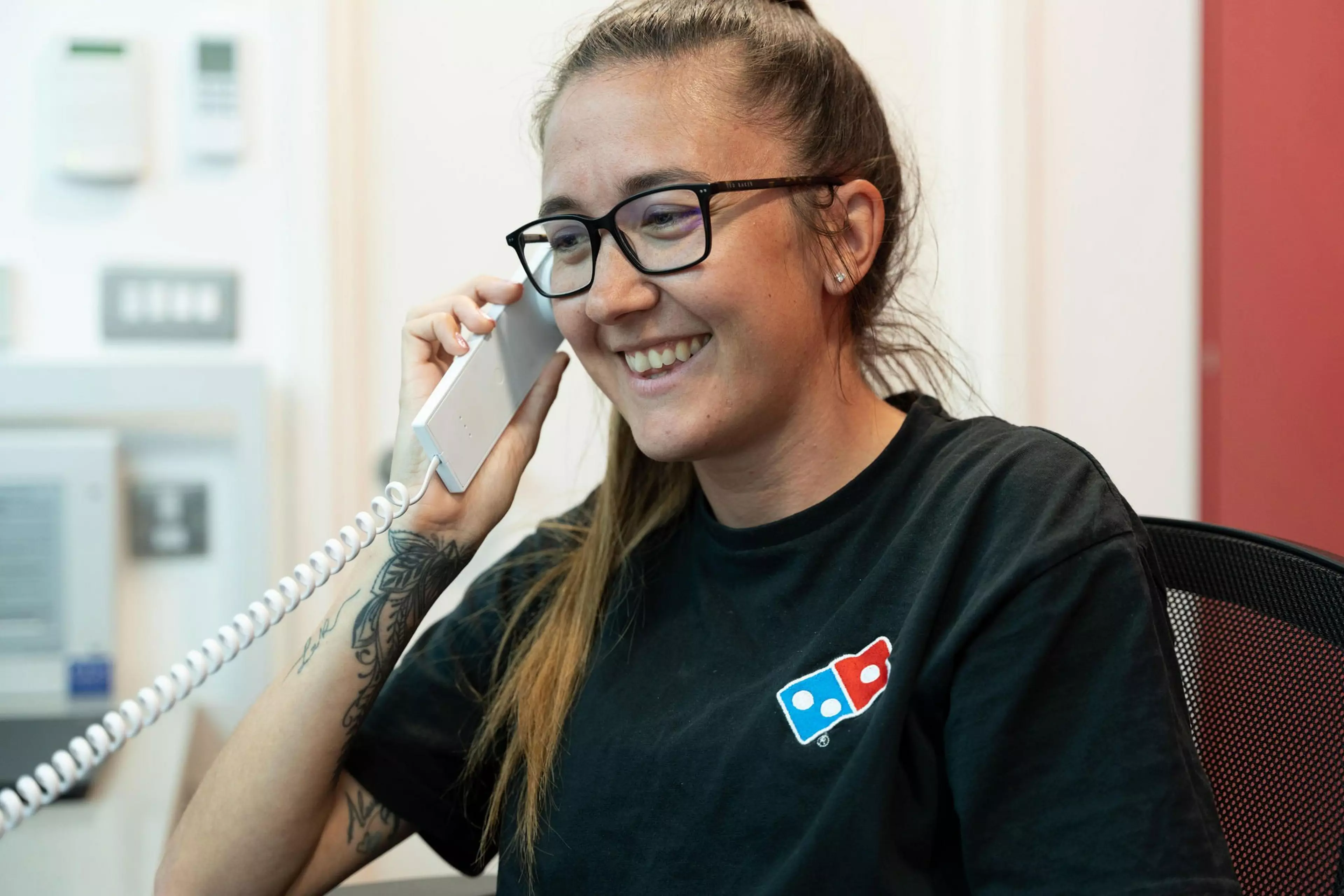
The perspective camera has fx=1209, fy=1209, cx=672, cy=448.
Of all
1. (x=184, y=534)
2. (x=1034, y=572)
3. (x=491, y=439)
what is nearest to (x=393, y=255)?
(x=184, y=534)

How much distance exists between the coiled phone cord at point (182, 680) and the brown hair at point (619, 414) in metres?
0.21

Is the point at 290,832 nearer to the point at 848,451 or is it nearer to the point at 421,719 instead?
the point at 421,719

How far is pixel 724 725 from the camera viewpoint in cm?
100

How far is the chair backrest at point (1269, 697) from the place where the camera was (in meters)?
A: 0.85

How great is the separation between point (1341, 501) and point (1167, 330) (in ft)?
1.59

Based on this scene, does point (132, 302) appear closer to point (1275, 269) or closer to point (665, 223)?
point (665, 223)

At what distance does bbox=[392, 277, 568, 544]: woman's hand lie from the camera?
1.17 metres

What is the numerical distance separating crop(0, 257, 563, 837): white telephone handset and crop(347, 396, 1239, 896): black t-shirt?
7.7 inches

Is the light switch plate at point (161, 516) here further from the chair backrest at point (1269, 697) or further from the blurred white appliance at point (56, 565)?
the chair backrest at point (1269, 697)

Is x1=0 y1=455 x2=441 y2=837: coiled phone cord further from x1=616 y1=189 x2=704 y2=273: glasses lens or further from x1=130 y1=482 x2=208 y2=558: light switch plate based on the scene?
x1=130 y1=482 x2=208 y2=558: light switch plate

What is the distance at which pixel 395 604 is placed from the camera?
115 cm

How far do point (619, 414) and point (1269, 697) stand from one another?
65cm

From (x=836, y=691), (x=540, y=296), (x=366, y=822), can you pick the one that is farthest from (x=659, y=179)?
(x=366, y=822)

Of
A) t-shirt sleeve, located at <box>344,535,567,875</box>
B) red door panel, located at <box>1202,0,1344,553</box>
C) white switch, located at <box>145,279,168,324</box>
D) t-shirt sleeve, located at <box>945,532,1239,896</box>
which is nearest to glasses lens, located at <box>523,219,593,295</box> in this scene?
t-shirt sleeve, located at <box>344,535,567,875</box>
